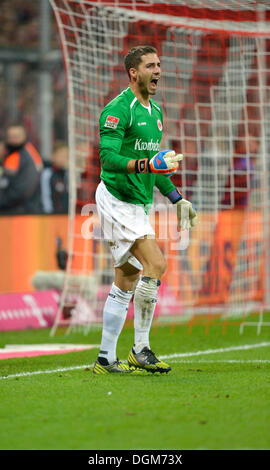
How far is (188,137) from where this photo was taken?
11.1 metres

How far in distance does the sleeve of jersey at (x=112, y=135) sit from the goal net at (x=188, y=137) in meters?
2.96

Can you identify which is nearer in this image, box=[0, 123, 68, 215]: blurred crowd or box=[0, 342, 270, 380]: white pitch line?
box=[0, 342, 270, 380]: white pitch line

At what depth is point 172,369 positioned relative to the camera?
7.00 meters

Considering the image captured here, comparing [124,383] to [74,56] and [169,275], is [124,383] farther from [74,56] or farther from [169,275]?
[169,275]

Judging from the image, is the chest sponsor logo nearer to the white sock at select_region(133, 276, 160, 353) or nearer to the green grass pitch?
the white sock at select_region(133, 276, 160, 353)

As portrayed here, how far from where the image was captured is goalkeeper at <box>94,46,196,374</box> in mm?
6484

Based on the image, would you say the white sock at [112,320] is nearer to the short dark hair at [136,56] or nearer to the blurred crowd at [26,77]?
the short dark hair at [136,56]

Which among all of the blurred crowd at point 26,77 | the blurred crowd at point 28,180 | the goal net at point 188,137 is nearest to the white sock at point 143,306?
the goal net at point 188,137

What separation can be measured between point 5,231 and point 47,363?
222 inches

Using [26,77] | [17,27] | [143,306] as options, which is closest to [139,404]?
[143,306]

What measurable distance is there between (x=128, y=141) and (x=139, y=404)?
2.07 meters

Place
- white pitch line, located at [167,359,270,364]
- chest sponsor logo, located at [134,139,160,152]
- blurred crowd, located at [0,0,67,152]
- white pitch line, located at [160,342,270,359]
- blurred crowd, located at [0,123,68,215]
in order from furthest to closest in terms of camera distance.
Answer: blurred crowd, located at [0,0,67,152] → blurred crowd, located at [0,123,68,215] → white pitch line, located at [160,342,270,359] → white pitch line, located at [167,359,270,364] → chest sponsor logo, located at [134,139,160,152]

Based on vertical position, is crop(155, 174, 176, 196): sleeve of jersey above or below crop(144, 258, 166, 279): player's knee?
above

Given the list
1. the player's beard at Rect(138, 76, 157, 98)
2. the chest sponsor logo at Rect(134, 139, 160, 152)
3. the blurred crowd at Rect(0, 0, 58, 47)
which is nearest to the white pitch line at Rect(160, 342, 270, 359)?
the chest sponsor logo at Rect(134, 139, 160, 152)
